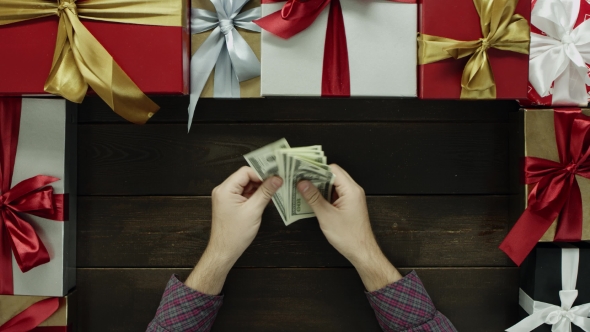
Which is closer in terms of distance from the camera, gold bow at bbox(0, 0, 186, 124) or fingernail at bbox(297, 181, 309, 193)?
gold bow at bbox(0, 0, 186, 124)

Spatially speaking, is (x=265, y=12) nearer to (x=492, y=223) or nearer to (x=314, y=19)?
(x=314, y=19)

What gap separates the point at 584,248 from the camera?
1190 mm

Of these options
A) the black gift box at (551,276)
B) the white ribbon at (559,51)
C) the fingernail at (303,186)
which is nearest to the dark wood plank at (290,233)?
the black gift box at (551,276)

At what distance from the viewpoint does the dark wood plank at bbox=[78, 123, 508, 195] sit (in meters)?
1.28

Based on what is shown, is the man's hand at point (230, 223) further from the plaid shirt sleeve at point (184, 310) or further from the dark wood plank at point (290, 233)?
the dark wood plank at point (290, 233)

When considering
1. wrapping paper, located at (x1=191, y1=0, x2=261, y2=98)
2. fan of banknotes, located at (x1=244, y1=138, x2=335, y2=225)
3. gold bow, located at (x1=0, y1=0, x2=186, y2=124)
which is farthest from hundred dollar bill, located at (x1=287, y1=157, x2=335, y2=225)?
gold bow, located at (x1=0, y1=0, x2=186, y2=124)

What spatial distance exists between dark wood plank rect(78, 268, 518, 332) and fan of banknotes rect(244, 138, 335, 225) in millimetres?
261

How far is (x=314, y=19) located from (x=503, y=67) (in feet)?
1.57

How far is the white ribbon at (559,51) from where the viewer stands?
1.09 metres

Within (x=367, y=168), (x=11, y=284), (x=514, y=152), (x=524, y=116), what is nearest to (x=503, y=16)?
(x=524, y=116)

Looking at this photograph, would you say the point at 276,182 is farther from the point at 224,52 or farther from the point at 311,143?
the point at 224,52

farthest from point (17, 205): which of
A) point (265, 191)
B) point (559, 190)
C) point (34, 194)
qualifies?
point (559, 190)

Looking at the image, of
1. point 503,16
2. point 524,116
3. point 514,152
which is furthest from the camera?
point 514,152

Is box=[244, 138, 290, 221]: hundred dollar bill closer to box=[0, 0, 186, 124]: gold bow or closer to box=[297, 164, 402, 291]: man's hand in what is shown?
box=[297, 164, 402, 291]: man's hand
